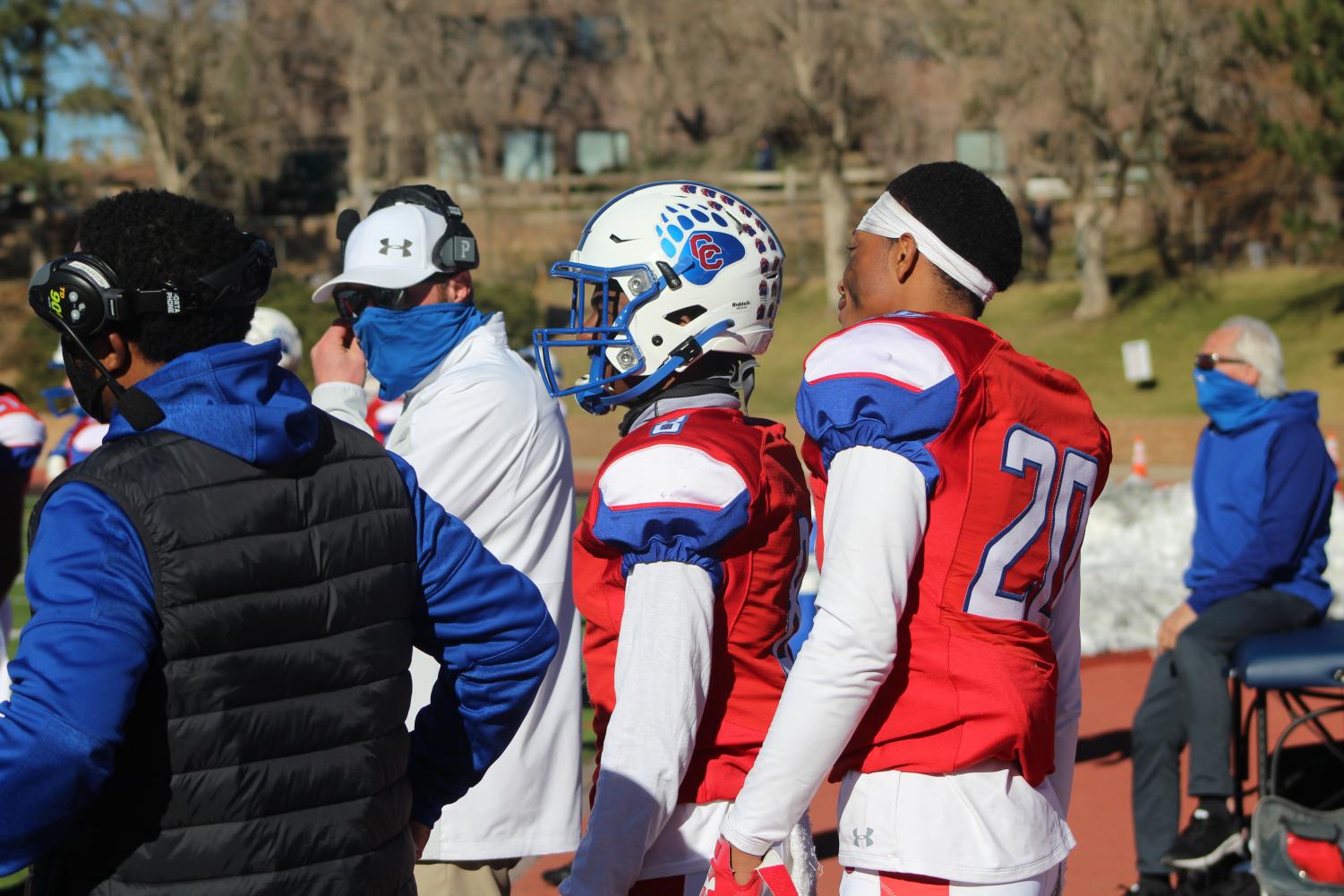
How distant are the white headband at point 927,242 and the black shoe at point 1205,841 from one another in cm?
366

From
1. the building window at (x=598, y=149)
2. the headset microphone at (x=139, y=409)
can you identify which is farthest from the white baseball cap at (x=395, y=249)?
the building window at (x=598, y=149)

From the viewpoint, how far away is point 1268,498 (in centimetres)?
636

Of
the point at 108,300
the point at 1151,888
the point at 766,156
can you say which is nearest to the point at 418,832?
the point at 108,300

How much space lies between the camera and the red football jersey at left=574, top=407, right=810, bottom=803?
2848 mm

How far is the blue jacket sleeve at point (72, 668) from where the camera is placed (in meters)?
2.22

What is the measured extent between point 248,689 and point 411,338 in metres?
2.00

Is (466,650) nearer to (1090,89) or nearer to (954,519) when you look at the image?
(954,519)

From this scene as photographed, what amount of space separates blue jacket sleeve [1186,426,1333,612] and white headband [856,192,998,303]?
3.65m

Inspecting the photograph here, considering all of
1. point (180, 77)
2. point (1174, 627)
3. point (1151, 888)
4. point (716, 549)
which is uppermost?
point (180, 77)

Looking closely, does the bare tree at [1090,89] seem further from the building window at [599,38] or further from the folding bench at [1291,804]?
the folding bench at [1291,804]

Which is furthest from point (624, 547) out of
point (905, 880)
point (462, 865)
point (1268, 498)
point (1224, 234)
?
point (1224, 234)

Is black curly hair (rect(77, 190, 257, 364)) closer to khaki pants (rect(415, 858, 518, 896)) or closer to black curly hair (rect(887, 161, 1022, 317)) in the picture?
black curly hair (rect(887, 161, 1022, 317))

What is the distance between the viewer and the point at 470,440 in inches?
156

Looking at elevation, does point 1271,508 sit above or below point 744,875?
below
